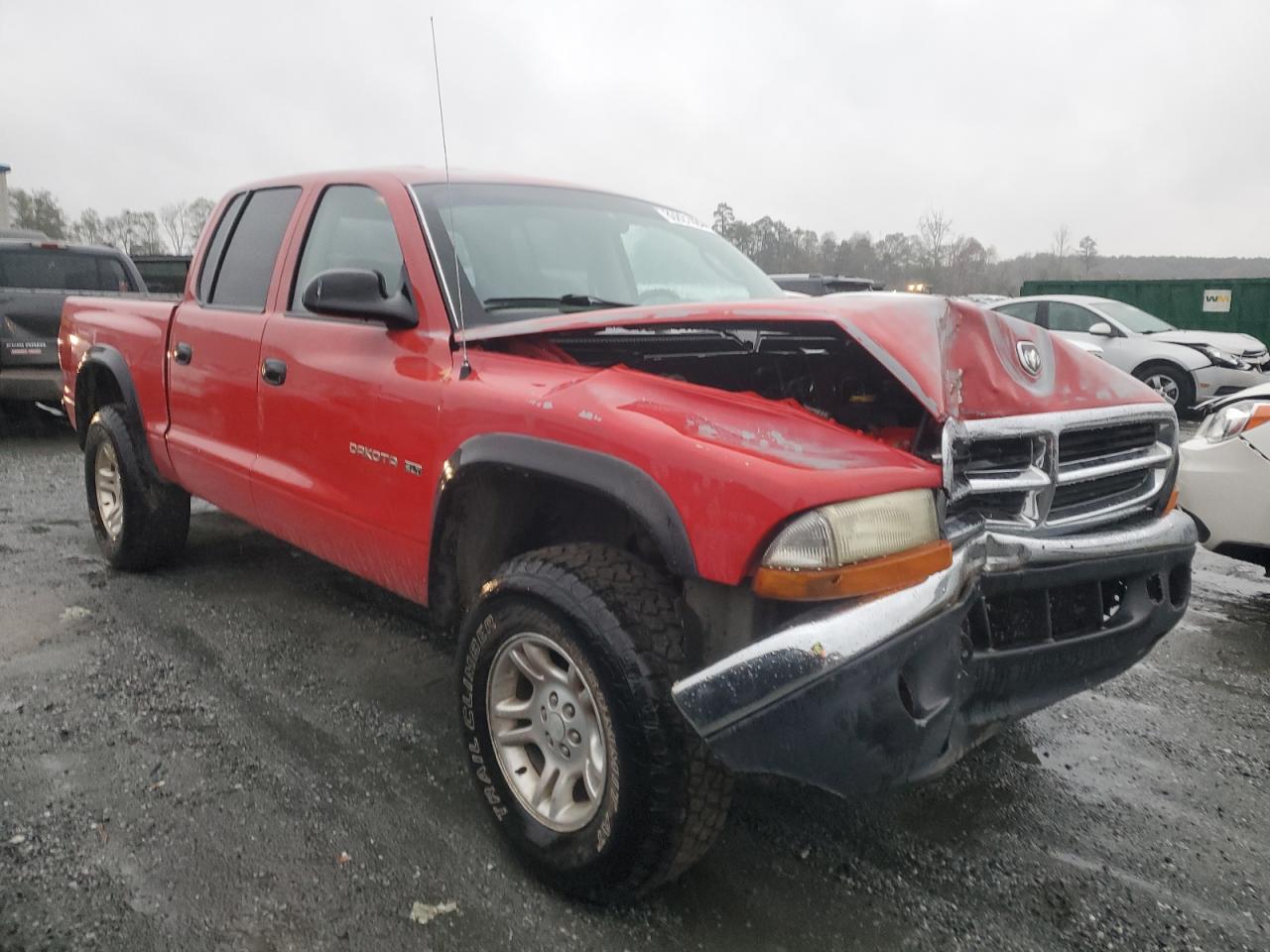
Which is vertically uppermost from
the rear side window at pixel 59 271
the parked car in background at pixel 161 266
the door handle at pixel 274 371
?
the parked car in background at pixel 161 266

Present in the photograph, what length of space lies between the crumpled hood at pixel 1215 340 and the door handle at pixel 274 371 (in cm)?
1173

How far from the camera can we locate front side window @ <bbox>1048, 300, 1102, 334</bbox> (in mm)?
12867

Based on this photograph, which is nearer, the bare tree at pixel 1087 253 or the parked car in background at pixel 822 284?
the parked car in background at pixel 822 284

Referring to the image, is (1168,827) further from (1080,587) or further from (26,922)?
(26,922)

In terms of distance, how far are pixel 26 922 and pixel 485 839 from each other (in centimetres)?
105

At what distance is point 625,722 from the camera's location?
2.04m

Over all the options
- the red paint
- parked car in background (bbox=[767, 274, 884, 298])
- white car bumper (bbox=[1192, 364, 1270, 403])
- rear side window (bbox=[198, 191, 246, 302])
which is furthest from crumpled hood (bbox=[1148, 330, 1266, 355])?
rear side window (bbox=[198, 191, 246, 302])

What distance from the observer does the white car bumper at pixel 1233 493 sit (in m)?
3.93

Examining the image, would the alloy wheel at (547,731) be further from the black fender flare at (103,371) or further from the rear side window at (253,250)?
the black fender flare at (103,371)

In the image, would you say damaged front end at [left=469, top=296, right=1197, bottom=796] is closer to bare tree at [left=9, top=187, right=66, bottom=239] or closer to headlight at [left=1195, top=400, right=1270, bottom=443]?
headlight at [left=1195, top=400, right=1270, bottom=443]

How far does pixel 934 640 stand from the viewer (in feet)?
6.37

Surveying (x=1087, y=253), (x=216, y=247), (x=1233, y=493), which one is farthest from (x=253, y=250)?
(x=1087, y=253)

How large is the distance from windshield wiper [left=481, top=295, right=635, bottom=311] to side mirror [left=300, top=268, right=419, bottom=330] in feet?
0.82

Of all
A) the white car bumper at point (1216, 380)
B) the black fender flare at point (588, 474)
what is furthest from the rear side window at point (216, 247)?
the white car bumper at point (1216, 380)
